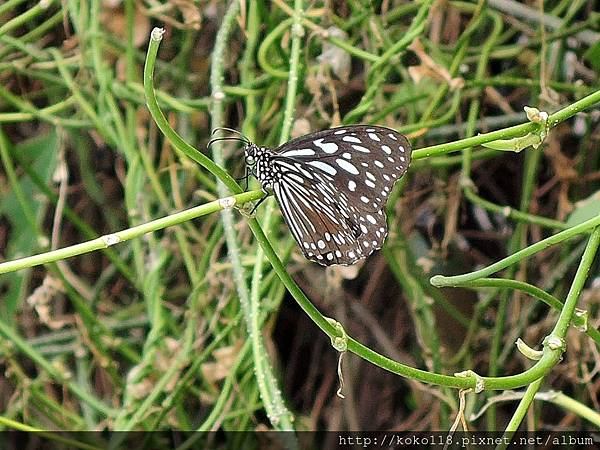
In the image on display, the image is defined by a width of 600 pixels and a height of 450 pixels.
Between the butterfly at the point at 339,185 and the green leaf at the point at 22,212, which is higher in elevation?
the butterfly at the point at 339,185

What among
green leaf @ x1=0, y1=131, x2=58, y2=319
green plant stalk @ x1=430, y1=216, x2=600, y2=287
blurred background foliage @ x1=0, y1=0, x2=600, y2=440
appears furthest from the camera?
green leaf @ x1=0, y1=131, x2=58, y2=319

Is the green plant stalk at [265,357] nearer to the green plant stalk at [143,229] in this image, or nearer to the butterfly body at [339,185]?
the butterfly body at [339,185]

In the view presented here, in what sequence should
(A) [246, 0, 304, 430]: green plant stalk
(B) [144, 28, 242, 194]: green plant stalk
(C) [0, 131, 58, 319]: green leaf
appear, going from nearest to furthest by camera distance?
(B) [144, 28, 242, 194]: green plant stalk → (A) [246, 0, 304, 430]: green plant stalk → (C) [0, 131, 58, 319]: green leaf

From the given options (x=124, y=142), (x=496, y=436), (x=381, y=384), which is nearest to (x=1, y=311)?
(x=124, y=142)

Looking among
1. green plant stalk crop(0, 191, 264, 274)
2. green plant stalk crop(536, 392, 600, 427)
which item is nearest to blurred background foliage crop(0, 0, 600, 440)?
green plant stalk crop(536, 392, 600, 427)

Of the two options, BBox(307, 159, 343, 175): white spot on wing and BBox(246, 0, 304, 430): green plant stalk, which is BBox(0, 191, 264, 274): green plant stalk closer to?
BBox(307, 159, 343, 175): white spot on wing

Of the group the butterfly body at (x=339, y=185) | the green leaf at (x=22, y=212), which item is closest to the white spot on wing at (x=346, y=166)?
the butterfly body at (x=339, y=185)

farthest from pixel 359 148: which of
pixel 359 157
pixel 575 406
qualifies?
pixel 575 406

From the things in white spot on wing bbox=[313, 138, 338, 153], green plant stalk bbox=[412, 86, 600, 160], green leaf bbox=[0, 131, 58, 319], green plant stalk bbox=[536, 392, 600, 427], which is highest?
Answer: green plant stalk bbox=[412, 86, 600, 160]

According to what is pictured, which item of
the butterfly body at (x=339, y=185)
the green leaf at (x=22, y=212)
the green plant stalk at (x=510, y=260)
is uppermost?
the butterfly body at (x=339, y=185)
